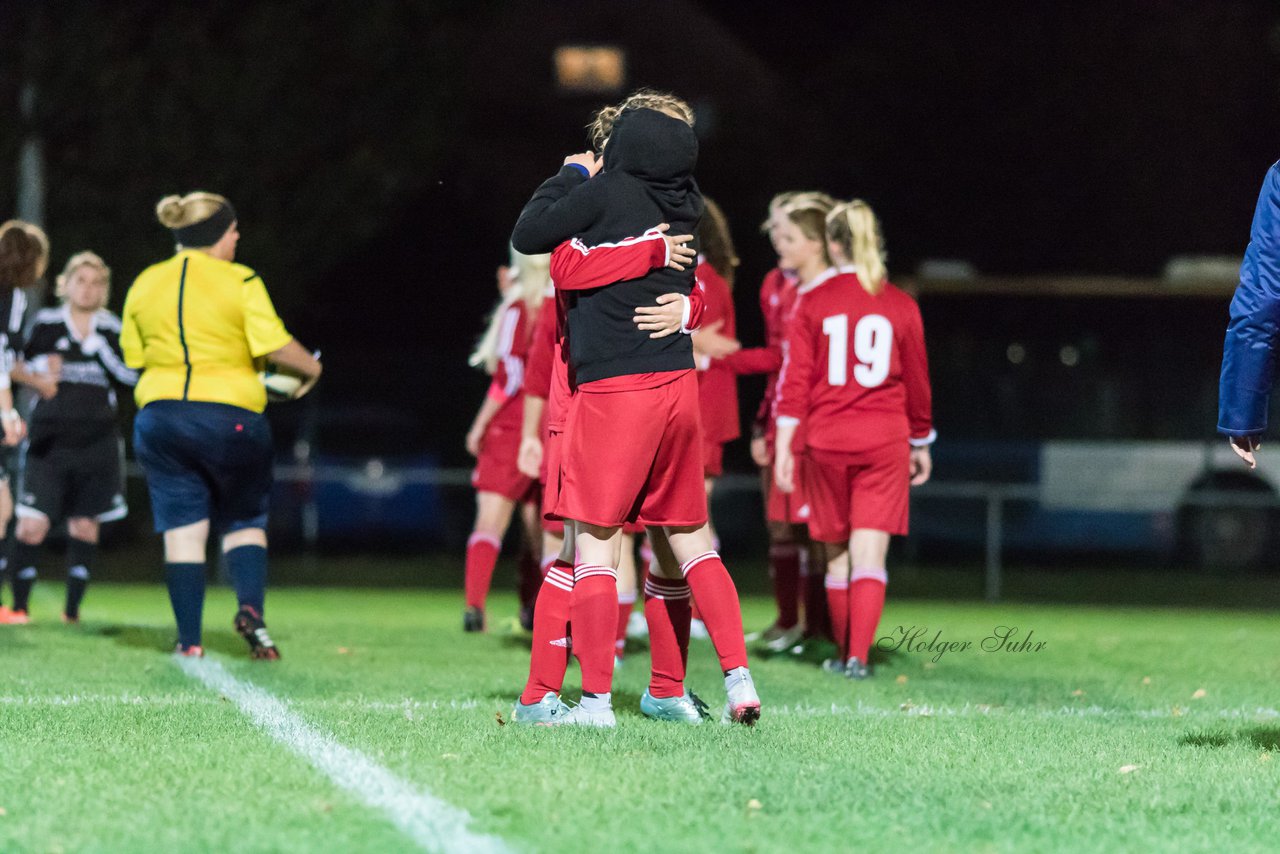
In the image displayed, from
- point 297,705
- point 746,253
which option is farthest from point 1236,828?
point 746,253

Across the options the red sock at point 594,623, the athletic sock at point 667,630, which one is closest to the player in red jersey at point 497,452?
the athletic sock at point 667,630

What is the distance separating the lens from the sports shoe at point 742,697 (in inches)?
231

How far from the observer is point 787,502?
9352 millimetres

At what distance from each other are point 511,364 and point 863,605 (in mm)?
2623

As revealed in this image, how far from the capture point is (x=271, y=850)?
3998 mm

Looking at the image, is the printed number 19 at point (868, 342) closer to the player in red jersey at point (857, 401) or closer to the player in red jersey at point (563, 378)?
the player in red jersey at point (857, 401)

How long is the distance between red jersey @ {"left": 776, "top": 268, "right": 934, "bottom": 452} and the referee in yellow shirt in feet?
7.14

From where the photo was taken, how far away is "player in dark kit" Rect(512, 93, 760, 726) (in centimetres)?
573

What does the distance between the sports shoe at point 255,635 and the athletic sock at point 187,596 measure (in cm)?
20

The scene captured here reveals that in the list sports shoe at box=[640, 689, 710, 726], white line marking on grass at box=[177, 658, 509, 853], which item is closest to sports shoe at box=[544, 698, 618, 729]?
sports shoe at box=[640, 689, 710, 726]

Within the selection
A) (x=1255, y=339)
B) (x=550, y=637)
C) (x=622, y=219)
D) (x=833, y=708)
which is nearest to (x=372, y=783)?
(x=550, y=637)

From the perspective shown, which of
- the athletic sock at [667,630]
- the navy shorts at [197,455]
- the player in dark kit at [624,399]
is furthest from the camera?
the navy shorts at [197,455]

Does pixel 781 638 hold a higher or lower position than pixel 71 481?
lower

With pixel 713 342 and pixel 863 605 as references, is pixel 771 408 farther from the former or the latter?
pixel 863 605
